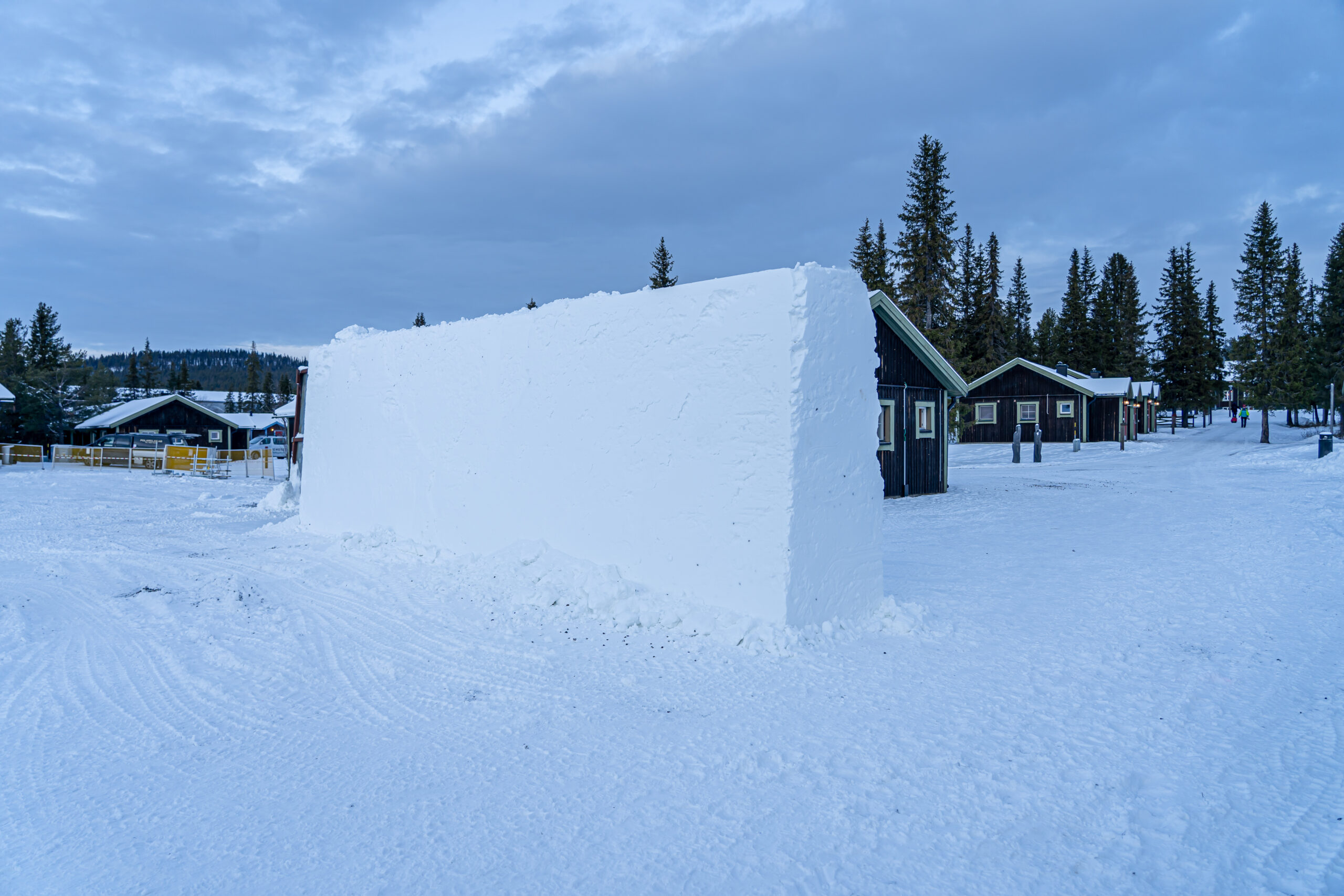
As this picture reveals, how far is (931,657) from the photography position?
5832 millimetres

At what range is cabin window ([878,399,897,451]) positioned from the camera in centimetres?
1634

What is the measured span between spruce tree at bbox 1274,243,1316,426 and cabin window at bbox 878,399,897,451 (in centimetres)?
3313

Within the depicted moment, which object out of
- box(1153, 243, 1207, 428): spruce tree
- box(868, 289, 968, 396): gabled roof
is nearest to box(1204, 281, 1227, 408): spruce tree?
box(1153, 243, 1207, 428): spruce tree

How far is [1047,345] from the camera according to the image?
61.5 m

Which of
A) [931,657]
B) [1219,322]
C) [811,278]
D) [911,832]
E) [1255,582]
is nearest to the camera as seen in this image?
[911,832]

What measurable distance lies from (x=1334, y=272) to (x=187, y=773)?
197 feet

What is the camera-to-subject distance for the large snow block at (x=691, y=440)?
20.8ft

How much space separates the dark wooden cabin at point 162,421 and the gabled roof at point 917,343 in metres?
45.5

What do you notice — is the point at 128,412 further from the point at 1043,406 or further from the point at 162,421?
the point at 1043,406

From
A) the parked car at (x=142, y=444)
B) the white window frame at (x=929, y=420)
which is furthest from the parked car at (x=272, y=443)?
the white window frame at (x=929, y=420)

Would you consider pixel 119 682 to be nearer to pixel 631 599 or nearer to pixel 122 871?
pixel 122 871

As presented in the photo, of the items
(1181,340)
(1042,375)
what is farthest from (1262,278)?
(1042,375)

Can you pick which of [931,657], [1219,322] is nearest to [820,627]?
[931,657]

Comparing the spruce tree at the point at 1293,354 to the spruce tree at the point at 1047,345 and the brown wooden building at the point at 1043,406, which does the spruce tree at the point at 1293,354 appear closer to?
the brown wooden building at the point at 1043,406
